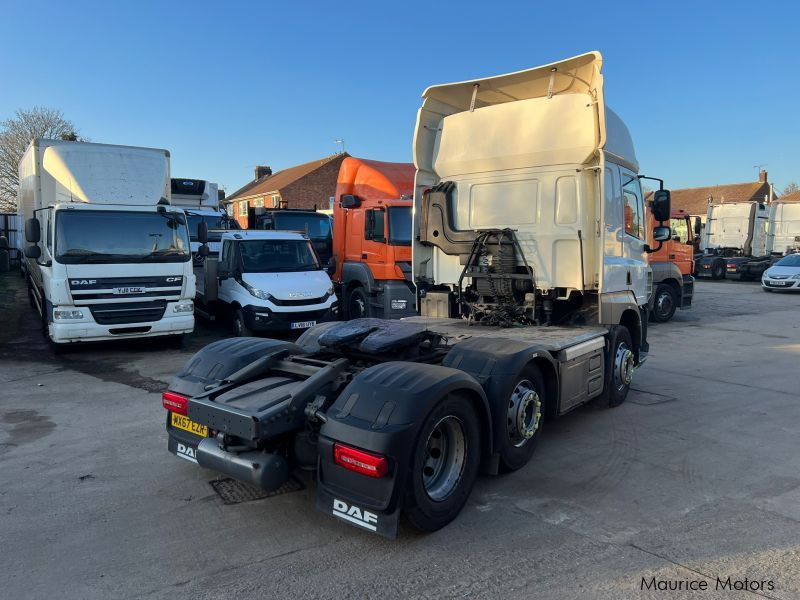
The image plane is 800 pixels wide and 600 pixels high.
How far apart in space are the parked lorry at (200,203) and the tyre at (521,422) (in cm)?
1131

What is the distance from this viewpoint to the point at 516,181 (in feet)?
21.1

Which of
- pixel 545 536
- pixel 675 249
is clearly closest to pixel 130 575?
pixel 545 536

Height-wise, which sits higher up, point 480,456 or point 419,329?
point 419,329

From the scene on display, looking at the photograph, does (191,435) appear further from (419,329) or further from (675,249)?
(675,249)

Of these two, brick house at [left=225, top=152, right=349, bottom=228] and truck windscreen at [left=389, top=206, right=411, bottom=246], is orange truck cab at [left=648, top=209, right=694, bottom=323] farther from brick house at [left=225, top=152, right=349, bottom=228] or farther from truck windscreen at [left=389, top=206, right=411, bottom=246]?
brick house at [left=225, top=152, right=349, bottom=228]

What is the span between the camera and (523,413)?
A: 4445 millimetres

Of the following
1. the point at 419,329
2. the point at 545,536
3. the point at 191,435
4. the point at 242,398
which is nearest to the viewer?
the point at 545,536

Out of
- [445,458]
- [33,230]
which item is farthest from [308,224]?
[445,458]

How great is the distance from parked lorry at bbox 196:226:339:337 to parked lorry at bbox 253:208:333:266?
3.09m

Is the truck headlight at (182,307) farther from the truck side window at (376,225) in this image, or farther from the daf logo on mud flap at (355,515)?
the daf logo on mud flap at (355,515)

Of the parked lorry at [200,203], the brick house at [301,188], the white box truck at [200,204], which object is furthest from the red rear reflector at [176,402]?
the brick house at [301,188]

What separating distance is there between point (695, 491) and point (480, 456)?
5.48ft

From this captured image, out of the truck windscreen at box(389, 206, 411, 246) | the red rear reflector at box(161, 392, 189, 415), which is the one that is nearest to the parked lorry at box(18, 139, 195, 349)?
the truck windscreen at box(389, 206, 411, 246)

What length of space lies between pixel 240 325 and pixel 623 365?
6.84 m
